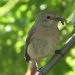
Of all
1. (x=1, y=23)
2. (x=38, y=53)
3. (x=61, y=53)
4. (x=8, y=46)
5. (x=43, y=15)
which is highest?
(x=61, y=53)

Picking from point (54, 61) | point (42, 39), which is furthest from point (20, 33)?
point (54, 61)

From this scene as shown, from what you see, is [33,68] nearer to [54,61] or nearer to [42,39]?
[42,39]

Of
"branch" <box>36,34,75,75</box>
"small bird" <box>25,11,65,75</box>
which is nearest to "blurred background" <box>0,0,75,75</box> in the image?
"small bird" <box>25,11,65,75</box>

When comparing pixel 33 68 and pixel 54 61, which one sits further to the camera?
pixel 33 68

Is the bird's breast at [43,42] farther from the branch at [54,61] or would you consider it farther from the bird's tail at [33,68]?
the branch at [54,61]

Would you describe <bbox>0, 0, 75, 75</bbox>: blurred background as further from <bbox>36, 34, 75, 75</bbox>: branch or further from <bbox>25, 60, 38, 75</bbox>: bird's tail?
<bbox>36, 34, 75, 75</bbox>: branch

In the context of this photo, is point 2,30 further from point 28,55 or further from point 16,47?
point 28,55

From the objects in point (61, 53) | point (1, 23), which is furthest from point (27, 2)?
point (61, 53)
